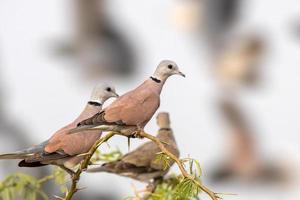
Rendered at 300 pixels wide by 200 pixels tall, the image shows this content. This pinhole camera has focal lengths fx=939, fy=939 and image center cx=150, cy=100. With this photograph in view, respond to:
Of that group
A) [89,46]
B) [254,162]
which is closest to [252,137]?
[254,162]

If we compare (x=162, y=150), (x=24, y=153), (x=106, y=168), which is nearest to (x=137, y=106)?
(x=162, y=150)

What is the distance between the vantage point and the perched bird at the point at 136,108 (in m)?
1.70

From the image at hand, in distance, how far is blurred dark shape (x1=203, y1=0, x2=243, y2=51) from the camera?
984cm

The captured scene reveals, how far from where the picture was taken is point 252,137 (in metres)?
8.79

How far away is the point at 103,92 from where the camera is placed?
175 centimetres

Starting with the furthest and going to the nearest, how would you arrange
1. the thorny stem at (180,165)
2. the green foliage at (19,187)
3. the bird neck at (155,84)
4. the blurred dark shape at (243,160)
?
the blurred dark shape at (243,160) → the green foliage at (19,187) → the bird neck at (155,84) → the thorny stem at (180,165)

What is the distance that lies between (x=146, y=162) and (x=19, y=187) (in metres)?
0.49

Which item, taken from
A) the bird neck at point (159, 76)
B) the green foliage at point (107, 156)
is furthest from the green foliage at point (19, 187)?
the bird neck at point (159, 76)

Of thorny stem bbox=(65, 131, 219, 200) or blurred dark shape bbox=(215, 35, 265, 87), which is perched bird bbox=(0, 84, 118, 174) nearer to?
thorny stem bbox=(65, 131, 219, 200)

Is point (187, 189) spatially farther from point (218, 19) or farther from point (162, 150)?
point (218, 19)

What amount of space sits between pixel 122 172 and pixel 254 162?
606cm

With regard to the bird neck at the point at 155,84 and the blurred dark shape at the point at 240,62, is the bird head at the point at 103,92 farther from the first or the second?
the blurred dark shape at the point at 240,62

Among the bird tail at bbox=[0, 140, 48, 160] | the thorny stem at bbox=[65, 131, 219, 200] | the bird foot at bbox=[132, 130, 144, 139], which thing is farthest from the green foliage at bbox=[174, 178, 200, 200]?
the bird tail at bbox=[0, 140, 48, 160]

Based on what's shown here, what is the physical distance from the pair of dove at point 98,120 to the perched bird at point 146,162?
63 centimetres
